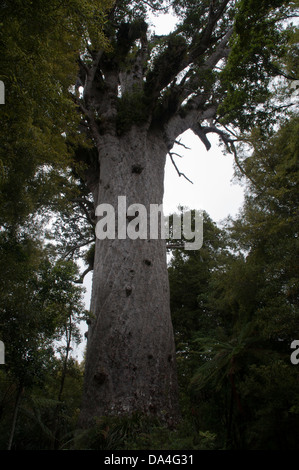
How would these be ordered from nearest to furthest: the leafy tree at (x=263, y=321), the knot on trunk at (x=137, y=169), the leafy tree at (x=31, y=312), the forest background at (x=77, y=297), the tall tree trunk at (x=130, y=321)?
1. the leafy tree at (x=263, y=321)
2. the forest background at (x=77, y=297)
3. the leafy tree at (x=31, y=312)
4. the tall tree trunk at (x=130, y=321)
5. the knot on trunk at (x=137, y=169)

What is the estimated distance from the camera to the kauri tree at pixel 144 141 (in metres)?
4.68

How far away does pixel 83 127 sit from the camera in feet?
29.0

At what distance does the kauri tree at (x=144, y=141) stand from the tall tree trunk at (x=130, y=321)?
2 centimetres

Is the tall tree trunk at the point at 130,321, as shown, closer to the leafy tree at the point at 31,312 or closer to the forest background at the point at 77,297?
the forest background at the point at 77,297

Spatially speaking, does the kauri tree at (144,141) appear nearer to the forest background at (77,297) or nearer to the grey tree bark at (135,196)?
the grey tree bark at (135,196)

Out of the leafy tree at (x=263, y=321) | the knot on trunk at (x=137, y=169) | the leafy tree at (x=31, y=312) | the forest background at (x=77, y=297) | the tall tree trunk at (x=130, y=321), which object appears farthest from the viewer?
the knot on trunk at (x=137, y=169)

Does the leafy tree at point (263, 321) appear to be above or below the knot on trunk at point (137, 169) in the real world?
below

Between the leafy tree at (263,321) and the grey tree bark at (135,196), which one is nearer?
the leafy tree at (263,321)

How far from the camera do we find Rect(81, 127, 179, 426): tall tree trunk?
4461 millimetres

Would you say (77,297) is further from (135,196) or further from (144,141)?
(144,141)

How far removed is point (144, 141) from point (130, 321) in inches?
180

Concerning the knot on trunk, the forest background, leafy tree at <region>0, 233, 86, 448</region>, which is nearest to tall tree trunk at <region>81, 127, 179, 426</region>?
the knot on trunk

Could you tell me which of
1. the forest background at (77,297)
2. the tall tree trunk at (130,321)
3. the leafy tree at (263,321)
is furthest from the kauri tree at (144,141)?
the leafy tree at (263,321)

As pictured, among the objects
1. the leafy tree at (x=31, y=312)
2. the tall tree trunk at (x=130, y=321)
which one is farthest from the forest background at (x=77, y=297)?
the tall tree trunk at (x=130, y=321)
